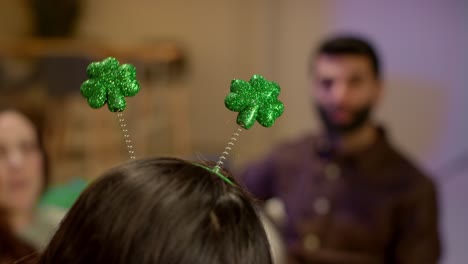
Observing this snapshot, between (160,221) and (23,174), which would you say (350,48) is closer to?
(23,174)

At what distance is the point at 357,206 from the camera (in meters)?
2.12

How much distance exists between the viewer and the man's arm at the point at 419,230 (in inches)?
79.7

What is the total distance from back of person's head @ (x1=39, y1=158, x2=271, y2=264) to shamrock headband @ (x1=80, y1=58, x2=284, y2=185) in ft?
0.32

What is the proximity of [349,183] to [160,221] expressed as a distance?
1.56 meters

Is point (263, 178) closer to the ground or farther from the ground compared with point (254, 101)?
closer to the ground

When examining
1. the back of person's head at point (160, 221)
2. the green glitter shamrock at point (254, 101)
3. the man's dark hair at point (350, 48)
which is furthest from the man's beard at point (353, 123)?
Result: the back of person's head at point (160, 221)

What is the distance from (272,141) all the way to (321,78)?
7.61 feet

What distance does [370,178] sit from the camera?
2.13 meters

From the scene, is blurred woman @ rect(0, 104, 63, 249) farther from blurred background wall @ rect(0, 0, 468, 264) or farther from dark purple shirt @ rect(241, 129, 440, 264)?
blurred background wall @ rect(0, 0, 468, 264)

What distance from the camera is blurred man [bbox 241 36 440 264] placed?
2057 millimetres

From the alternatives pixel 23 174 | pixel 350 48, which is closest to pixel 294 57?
pixel 350 48

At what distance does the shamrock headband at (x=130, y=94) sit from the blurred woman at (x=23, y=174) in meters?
1.05

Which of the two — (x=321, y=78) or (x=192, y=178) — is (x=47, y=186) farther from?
(x=192, y=178)

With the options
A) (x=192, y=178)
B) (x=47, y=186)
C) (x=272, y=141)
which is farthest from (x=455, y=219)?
(x=192, y=178)
